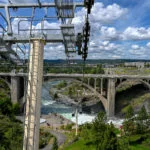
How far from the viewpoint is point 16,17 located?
996 centimetres

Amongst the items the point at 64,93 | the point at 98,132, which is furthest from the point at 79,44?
the point at 64,93

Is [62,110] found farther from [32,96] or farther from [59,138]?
[32,96]

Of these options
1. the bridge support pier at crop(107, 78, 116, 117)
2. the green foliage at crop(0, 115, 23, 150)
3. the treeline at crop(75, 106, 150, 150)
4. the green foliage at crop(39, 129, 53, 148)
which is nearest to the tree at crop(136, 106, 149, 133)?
the treeline at crop(75, 106, 150, 150)

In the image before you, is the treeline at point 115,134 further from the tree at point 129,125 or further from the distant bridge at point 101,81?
the distant bridge at point 101,81

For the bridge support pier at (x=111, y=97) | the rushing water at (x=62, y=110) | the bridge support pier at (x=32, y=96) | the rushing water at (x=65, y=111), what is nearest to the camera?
the bridge support pier at (x=32, y=96)

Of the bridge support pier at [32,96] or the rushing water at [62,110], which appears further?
the rushing water at [62,110]

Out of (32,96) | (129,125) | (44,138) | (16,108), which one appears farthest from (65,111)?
(32,96)

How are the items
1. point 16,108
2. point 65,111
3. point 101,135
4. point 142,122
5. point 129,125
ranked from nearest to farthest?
point 101,135
point 129,125
point 142,122
point 16,108
point 65,111

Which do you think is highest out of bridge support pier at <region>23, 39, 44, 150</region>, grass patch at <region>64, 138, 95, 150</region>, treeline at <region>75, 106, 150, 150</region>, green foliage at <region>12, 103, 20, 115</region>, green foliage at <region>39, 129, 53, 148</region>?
bridge support pier at <region>23, 39, 44, 150</region>

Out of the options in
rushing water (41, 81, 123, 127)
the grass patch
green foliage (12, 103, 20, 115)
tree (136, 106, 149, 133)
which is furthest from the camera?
rushing water (41, 81, 123, 127)

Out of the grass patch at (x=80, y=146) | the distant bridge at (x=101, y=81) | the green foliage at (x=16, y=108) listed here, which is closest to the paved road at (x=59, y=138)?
the grass patch at (x=80, y=146)

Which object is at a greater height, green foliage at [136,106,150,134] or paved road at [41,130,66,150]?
green foliage at [136,106,150,134]

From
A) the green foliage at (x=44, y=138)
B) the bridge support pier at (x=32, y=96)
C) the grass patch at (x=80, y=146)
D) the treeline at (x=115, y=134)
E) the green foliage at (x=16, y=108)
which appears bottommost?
the grass patch at (x=80, y=146)

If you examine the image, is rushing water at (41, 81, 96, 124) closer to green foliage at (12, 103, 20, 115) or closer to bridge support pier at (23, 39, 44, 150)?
green foliage at (12, 103, 20, 115)
